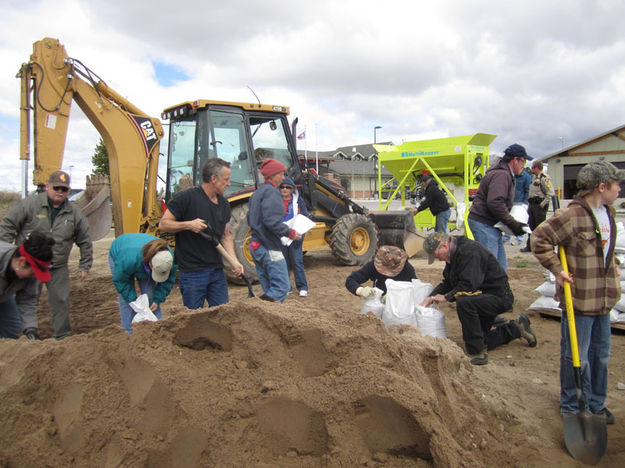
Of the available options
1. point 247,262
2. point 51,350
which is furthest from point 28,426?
point 247,262

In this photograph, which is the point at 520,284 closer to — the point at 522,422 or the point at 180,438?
the point at 522,422

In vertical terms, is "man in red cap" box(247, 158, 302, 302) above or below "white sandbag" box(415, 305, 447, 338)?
above

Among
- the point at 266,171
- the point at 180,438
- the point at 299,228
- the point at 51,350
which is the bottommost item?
the point at 180,438

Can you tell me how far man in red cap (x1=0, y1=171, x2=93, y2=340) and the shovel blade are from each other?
4.09 metres

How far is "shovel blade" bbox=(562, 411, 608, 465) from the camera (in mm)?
2479

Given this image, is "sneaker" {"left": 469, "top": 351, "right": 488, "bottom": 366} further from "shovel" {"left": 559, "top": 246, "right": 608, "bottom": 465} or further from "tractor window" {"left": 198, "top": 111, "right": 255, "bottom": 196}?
"tractor window" {"left": 198, "top": 111, "right": 255, "bottom": 196}

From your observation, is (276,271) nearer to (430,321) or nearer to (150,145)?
(430,321)

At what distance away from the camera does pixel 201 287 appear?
3594 millimetres

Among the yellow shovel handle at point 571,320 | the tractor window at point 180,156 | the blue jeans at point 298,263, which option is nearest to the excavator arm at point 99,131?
the tractor window at point 180,156

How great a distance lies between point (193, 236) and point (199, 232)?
0.42 feet

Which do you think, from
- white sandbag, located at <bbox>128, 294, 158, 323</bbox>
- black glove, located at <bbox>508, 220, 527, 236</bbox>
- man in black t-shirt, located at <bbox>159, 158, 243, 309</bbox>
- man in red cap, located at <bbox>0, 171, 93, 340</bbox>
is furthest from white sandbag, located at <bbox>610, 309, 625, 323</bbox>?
man in red cap, located at <bbox>0, 171, 93, 340</bbox>

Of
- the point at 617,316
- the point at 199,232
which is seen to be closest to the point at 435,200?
the point at 617,316

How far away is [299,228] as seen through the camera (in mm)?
4574

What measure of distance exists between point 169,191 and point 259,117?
70.6 inches
